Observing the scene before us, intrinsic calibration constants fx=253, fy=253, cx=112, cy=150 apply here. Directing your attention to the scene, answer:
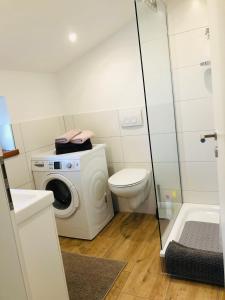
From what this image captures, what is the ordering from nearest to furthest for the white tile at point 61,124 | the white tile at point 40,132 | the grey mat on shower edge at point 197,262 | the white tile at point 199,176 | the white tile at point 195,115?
the grey mat on shower edge at point 197,262 → the white tile at point 195,115 → the white tile at point 199,176 → the white tile at point 40,132 → the white tile at point 61,124

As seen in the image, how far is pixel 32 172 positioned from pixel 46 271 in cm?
137

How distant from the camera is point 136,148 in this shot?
2777 millimetres

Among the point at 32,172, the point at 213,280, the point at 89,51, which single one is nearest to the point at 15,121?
the point at 32,172

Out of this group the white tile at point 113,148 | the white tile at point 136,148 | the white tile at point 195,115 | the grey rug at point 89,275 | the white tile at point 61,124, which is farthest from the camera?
the white tile at point 61,124

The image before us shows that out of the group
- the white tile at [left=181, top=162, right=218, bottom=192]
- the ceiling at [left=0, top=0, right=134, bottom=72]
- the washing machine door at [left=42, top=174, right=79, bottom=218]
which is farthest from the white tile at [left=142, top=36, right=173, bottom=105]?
the washing machine door at [left=42, top=174, right=79, bottom=218]

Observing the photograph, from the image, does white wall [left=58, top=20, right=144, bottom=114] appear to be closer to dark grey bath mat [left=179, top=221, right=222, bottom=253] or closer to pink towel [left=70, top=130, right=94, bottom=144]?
pink towel [left=70, top=130, right=94, bottom=144]

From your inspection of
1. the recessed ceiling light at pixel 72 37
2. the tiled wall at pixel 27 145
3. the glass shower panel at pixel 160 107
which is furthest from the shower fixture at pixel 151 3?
the tiled wall at pixel 27 145

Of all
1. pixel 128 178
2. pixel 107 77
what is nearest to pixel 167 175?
pixel 128 178

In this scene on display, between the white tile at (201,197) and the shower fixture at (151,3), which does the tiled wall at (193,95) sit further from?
the shower fixture at (151,3)

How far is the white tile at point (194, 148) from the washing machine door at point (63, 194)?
1.14m

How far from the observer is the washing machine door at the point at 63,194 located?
241 cm

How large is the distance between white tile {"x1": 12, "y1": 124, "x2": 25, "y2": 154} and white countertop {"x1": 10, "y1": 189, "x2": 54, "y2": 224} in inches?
40.2

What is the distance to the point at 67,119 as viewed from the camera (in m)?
3.10

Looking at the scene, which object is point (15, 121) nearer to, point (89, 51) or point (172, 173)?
point (89, 51)
